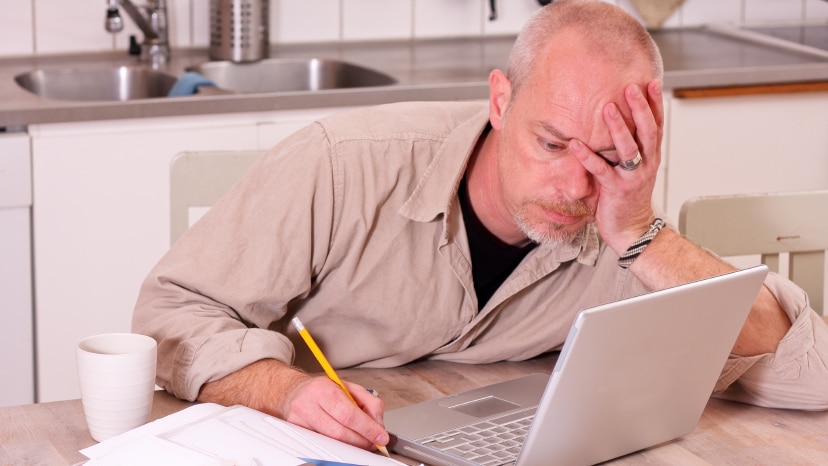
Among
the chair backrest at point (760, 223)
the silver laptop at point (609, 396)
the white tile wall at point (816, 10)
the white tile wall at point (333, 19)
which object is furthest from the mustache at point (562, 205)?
the white tile wall at point (816, 10)

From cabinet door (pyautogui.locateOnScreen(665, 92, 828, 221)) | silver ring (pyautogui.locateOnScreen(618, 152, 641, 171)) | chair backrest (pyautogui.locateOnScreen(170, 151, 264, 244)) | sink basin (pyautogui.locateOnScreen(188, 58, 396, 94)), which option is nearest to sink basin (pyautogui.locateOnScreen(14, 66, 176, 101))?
sink basin (pyautogui.locateOnScreen(188, 58, 396, 94))

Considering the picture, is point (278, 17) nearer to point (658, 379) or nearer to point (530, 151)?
point (530, 151)

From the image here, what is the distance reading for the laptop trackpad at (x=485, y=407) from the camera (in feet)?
4.65

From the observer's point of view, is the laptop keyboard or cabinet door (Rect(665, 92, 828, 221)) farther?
cabinet door (Rect(665, 92, 828, 221))

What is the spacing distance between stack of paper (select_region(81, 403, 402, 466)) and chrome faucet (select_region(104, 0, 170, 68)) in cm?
180

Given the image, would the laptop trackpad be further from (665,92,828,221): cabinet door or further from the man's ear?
(665,92,828,221): cabinet door

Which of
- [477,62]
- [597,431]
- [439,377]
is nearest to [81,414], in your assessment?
[439,377]

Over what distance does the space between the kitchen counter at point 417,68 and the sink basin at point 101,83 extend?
0.03 m

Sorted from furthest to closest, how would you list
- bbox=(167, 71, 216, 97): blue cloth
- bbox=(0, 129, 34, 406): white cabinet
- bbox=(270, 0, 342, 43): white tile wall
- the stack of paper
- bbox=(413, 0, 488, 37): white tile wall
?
1. bbox=(413, 0, 488, 37): white tile wall
2. bbox=(270, 0, 342, 43): white tile wall
3. bbox=(167, 71, 216, 97): blue cloth
4. bbox=(0, 129, 34, 406): white cabinet
5. the stack of paper

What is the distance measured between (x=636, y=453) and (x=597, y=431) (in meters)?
0.11

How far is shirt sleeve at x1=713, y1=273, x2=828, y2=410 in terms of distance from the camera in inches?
60.6

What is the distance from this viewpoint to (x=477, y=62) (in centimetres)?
304

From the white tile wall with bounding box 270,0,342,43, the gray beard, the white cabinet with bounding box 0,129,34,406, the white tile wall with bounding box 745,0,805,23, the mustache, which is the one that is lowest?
the white cabinet with bounding box 0,129,34,406

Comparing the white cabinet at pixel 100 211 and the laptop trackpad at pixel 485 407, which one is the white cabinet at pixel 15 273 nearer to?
the white cabinet at pixel 100 211
